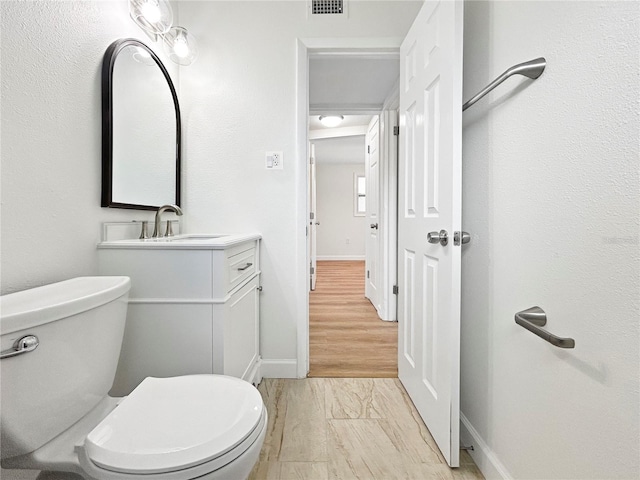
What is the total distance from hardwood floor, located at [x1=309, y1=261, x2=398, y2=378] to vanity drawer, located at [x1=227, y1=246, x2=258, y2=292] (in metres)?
0.80

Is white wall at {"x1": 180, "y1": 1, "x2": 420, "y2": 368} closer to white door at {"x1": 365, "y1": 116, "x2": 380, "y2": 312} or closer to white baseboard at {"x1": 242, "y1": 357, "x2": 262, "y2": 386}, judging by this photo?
white baseboard at {"x1": 242, "y1": 357, "x2": 262, "y2": 386}

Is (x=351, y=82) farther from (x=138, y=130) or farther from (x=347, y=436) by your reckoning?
(x=347, y=436)

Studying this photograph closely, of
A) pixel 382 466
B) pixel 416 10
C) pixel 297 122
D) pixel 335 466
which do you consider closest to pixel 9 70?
pixel 297 122

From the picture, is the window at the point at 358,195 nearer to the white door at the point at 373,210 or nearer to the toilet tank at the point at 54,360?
the white door at the point at 373,210

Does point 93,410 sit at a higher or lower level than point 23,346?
lower

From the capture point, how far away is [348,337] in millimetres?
2639

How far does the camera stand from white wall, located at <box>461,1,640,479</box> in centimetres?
69

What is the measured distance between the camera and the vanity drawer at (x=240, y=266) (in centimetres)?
135

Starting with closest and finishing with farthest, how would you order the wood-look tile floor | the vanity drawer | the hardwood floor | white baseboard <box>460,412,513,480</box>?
1. white baseboard <box>460,412,513,480</box>
2. the wood-look tile floor
3. the vanity drawer
4. the hardwood floor

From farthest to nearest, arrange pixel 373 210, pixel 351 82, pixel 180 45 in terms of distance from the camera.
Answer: pixel 373 210 < pixel 351 82 < pixel 180 45

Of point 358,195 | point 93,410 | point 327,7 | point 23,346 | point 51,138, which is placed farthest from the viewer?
point 358,195

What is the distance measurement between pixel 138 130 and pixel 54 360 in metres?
1.14

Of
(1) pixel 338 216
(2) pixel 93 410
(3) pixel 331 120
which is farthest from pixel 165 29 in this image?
(1) pixel 338 216

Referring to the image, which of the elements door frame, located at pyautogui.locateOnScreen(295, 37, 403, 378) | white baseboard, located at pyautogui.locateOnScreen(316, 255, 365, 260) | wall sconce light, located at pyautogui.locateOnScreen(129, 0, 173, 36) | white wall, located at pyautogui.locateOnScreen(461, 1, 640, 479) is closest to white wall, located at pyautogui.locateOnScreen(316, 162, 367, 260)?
white baseboard, located at pyautogui.locateOnScreen(316, 255, 365, 260)
